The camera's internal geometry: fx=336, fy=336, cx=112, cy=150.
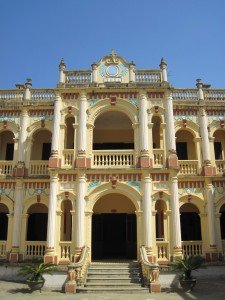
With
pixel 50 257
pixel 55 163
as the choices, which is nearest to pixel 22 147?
pixel 55 163

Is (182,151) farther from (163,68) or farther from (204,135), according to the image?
(163,68)

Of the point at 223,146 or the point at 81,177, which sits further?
the point at 223,146

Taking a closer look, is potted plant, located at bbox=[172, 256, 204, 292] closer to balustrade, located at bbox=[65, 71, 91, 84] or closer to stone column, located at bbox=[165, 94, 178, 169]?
stone column, located at bbox=[165, 94, 178, 169]

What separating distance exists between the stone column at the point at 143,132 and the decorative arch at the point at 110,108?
431mm

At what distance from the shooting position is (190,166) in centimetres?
1803

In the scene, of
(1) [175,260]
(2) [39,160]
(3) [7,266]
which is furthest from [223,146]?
(3) [7,266]

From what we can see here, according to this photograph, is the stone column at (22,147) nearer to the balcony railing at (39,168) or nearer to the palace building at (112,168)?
the palace building at (112,168)

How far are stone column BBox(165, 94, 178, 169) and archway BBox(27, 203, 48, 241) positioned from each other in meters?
7.51

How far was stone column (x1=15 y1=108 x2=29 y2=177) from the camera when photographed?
704 inches

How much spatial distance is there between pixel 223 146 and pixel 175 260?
7.76 m

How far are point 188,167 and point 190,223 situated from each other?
3144mm

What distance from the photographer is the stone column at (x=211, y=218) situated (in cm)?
1669

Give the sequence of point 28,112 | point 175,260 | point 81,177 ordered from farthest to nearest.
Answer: point 28,112 → point 81,177 → point 175,260

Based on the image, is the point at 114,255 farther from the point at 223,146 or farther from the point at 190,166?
the point at 223,146
